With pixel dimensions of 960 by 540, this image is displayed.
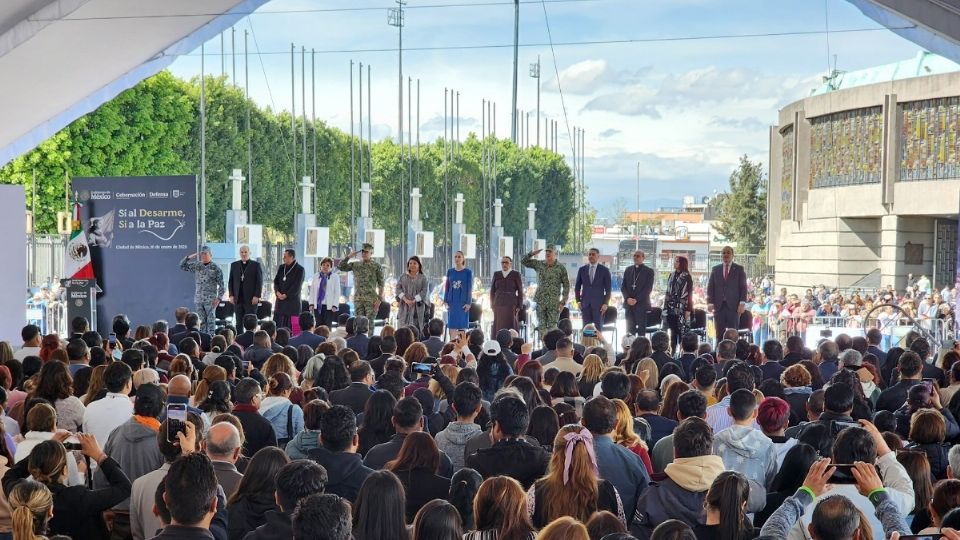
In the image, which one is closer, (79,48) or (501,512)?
(501,512)

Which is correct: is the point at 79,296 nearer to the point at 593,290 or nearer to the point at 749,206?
the point at 593,290

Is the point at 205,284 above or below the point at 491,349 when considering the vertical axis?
above

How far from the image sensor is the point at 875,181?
34.0 m

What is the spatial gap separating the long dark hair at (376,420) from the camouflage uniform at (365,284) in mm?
10768

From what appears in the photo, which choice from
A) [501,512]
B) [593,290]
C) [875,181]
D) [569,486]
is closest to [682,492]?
[569,486]

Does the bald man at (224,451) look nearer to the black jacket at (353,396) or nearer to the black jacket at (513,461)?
the black jacket at (513,461)

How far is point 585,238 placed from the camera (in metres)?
96.9

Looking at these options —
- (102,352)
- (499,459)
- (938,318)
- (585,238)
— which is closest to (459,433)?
(499,459)

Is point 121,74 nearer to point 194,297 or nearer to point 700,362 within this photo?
point 194,297

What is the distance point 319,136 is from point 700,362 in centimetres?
4743

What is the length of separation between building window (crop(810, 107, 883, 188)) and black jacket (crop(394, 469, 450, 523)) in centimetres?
2983

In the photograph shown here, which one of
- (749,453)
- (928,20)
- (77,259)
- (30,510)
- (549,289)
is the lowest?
(749,453)

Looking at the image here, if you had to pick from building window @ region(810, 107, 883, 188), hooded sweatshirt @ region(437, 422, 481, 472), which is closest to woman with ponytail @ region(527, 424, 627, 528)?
hooded sweatshirt @ region(437, 422, 481, 472)

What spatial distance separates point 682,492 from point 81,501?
2.89 m
